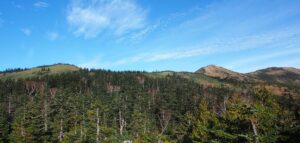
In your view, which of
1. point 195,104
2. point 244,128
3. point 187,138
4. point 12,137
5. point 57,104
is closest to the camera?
point 244,128

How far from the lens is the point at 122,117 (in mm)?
118062

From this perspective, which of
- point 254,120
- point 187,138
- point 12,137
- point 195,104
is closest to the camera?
point 254,120

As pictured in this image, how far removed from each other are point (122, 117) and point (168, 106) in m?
28.0

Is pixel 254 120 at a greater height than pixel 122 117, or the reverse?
pixel 254 120

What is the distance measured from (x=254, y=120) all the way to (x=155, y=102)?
398ft

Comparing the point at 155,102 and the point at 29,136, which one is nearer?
the point at 29,136

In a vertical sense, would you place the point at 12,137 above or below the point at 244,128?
below

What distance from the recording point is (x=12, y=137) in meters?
59.6

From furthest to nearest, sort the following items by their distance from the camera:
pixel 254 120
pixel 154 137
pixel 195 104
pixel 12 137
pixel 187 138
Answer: pixel 195 104
pixel 187 138
pixel 12 137
pixel 154 137
pixel 254 120

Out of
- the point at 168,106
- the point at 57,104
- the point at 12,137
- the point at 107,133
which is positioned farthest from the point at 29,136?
the point at 168,106

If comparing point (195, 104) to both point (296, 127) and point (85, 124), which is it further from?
point (296, 127)

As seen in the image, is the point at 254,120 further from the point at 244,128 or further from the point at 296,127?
the point at 296,127

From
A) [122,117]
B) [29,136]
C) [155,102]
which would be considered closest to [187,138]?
[29,136]

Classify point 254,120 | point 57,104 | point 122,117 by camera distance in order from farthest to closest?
1. point 122,117
2. point 57,104
3. point 254,120
